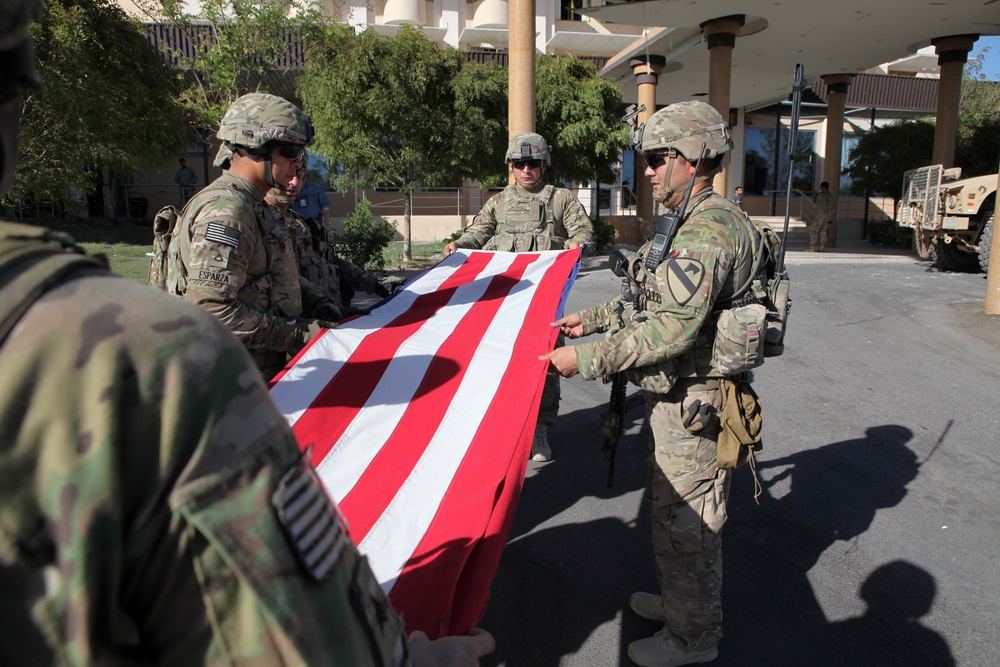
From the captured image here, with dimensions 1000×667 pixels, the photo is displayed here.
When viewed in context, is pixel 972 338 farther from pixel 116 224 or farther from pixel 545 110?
pixel 116 224

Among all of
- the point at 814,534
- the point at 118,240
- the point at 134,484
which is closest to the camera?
the point at 134,484

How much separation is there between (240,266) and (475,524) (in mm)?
1401

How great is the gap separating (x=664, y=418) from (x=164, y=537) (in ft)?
6.93

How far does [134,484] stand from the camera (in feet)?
2.06

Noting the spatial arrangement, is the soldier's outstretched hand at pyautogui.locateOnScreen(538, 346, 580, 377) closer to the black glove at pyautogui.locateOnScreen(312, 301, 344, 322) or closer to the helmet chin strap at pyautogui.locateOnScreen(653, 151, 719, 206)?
the helmet chin strap at pyautogui.locateOnScreen(653, 151, 719, 206)

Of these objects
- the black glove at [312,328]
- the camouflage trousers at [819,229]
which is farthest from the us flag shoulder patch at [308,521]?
the camouflage trousers at [819,229]

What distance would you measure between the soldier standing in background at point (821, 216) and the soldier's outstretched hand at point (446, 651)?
18.5m

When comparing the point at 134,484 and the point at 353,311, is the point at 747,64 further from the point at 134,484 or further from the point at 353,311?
the point at 134,484

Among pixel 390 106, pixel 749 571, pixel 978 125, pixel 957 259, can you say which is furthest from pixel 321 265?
pixel 978 125

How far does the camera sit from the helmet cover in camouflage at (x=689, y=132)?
8.13ft

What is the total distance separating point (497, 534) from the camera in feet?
5.63

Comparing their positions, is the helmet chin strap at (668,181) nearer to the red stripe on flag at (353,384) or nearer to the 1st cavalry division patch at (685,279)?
the 1st cavalry division patch at (685,279)

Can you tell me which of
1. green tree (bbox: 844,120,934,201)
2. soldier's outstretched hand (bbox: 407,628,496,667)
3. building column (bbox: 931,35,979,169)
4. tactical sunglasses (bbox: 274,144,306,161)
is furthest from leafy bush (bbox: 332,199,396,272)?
green tree (bbox: 844,120,934,201)

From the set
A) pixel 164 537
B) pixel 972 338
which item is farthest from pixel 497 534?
pixel 972 338
